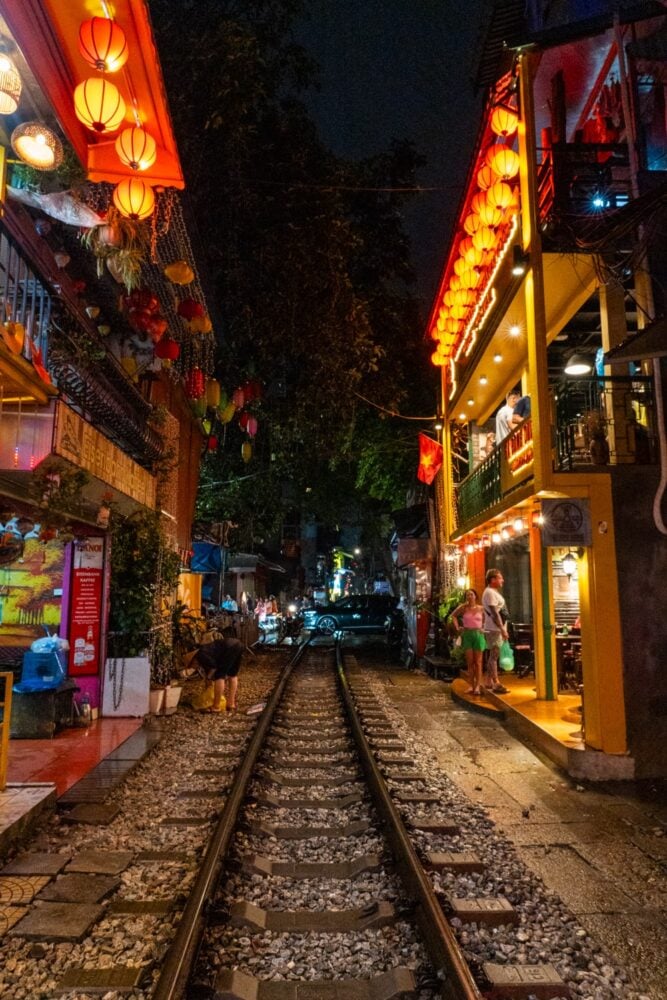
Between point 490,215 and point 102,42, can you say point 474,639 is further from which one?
point 102,42

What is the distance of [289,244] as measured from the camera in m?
14.3

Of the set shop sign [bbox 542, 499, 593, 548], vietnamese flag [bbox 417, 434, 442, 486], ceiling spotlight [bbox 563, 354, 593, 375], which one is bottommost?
shop sign [bbox 542, 499, 593, 548]

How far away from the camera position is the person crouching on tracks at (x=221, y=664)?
1136 centimetres

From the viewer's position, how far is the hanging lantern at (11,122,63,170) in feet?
21.3

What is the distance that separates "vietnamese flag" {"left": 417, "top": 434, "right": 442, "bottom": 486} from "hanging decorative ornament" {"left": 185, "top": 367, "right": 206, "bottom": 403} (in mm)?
7805

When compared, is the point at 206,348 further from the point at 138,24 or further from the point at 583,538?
the point at 583,538

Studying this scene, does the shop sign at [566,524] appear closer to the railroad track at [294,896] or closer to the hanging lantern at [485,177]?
the railroad track at [294,896]

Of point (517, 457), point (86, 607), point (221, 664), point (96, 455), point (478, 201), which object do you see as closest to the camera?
point (96, 455)

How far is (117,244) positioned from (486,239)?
6.92 m

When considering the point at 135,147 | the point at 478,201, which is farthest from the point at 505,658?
the point at 135,147

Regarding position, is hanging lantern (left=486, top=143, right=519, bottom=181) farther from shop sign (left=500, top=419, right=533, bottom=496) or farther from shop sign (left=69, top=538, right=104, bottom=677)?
shop sign (left=69, top=538, right=104, bottom=677)

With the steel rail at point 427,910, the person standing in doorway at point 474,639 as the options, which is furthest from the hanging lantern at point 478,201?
the steel rail at point 427,910

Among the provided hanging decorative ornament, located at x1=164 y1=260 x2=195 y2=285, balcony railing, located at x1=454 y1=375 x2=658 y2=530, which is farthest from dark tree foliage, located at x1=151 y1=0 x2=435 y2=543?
balcony railing, located at x1=454 y1=375 x2=658 y2=530

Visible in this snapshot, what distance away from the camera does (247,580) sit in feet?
93.4
